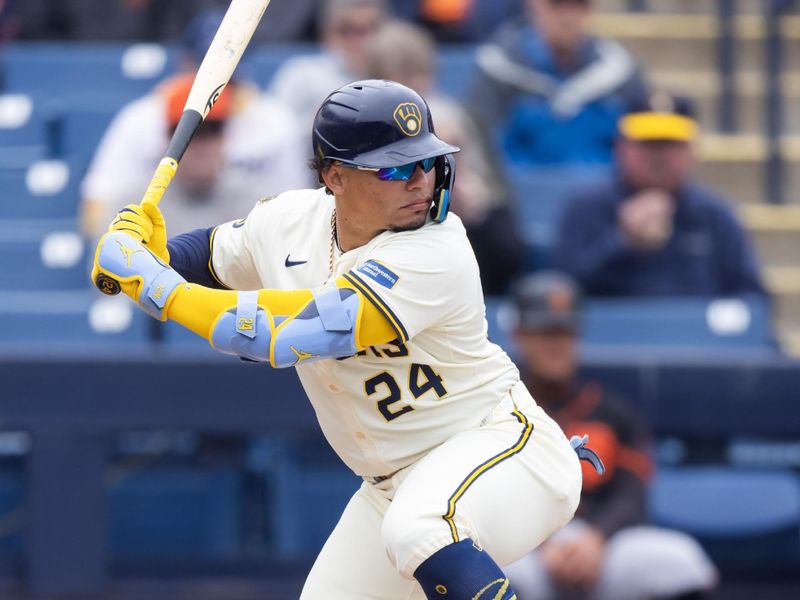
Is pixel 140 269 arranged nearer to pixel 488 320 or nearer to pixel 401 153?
pixel 401 153

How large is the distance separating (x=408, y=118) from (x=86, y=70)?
4351 mm

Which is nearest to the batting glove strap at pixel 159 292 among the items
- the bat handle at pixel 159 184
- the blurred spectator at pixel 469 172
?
the bat handle at pixel 159 184

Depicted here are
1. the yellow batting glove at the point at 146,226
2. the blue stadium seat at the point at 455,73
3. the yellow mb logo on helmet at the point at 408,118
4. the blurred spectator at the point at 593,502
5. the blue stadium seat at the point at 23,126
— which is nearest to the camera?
the yellow mb logo on helmet at the point at 408,118

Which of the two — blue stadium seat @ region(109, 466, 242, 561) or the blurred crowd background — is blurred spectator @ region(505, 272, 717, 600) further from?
blue stadium seat @ region(109, 466, 242, 561)

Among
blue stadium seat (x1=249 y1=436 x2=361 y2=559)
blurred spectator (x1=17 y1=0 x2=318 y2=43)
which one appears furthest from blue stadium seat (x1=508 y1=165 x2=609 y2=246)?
blurred spectator (x1=17 y1=0 x2=318 y2=43)

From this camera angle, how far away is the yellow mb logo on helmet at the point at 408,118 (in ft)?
11.3

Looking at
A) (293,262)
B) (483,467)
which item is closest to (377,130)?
(293,262)

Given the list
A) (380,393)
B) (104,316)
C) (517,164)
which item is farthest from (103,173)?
(380,393)

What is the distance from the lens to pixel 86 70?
7.48 m

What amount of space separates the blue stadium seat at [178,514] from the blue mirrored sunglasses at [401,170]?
2643 millimetres

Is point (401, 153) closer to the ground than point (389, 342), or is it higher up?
higher up

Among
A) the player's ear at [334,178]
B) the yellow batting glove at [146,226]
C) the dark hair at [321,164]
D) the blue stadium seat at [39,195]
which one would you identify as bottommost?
the blue stadium seat at [39,195]

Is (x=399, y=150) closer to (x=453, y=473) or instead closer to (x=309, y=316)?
(x=309, y=316)

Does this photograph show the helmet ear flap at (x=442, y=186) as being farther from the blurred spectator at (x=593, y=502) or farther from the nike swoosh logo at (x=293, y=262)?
the blurred spectator at (x=593, y=502)
